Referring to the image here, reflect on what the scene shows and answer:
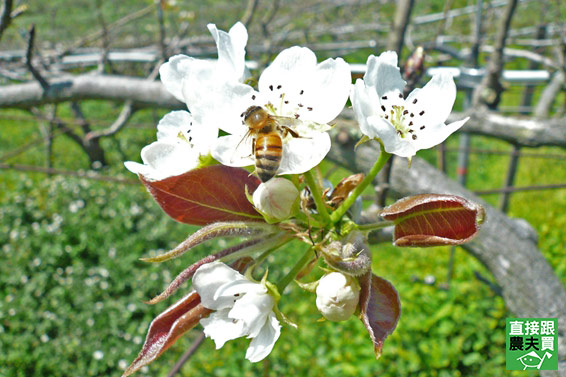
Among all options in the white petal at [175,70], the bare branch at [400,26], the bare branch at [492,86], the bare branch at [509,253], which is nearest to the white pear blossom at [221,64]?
the white petal at [175,70]

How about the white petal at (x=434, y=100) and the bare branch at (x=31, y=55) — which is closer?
the white petal at (x=434, y=100)

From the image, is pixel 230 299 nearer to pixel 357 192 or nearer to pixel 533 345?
pixel 357 192

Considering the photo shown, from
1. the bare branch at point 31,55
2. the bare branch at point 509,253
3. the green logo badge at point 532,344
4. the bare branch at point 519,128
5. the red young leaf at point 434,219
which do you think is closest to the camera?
the red young leaf at point 434,219

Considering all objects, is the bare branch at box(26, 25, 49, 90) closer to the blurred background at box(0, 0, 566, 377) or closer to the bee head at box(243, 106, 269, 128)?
the blurred background at box(0, 0, 566, 377)

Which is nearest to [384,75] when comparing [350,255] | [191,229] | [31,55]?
[350,255]

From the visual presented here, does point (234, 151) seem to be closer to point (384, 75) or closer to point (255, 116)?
point (255, 116)

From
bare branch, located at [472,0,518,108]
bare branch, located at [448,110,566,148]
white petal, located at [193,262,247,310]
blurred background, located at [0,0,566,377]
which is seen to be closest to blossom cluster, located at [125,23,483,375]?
white petal, located at [193,262,247,310]

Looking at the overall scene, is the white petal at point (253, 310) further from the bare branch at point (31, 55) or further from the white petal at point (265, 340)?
the bare branch at point (31, 55)
